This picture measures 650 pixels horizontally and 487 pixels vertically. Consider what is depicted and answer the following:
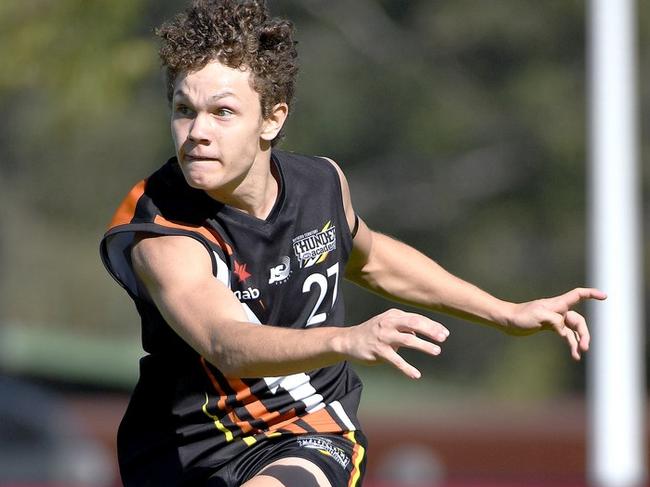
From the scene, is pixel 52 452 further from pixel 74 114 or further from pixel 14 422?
pixel 74 114

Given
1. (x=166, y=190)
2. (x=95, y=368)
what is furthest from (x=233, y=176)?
(x=95, y=368)

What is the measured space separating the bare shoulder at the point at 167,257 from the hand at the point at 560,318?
1151mm

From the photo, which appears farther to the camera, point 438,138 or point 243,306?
point 438,138

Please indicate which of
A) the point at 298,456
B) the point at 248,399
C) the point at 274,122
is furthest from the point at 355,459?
the point at 274,122

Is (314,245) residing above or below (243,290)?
above

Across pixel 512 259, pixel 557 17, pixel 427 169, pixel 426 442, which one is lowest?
pixel 426 442

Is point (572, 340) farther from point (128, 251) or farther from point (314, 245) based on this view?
point (128, 251)

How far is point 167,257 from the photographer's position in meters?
4.72

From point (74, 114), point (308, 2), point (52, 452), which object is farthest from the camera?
point (308, 2)

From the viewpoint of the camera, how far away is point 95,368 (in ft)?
A: 74.6

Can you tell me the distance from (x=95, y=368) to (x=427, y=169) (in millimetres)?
8886

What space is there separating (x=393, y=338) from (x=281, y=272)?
1102 millimetres

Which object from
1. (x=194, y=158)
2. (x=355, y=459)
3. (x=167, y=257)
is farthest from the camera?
(x=355, y=459)

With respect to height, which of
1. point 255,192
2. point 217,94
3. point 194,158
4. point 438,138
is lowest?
point 255,192
